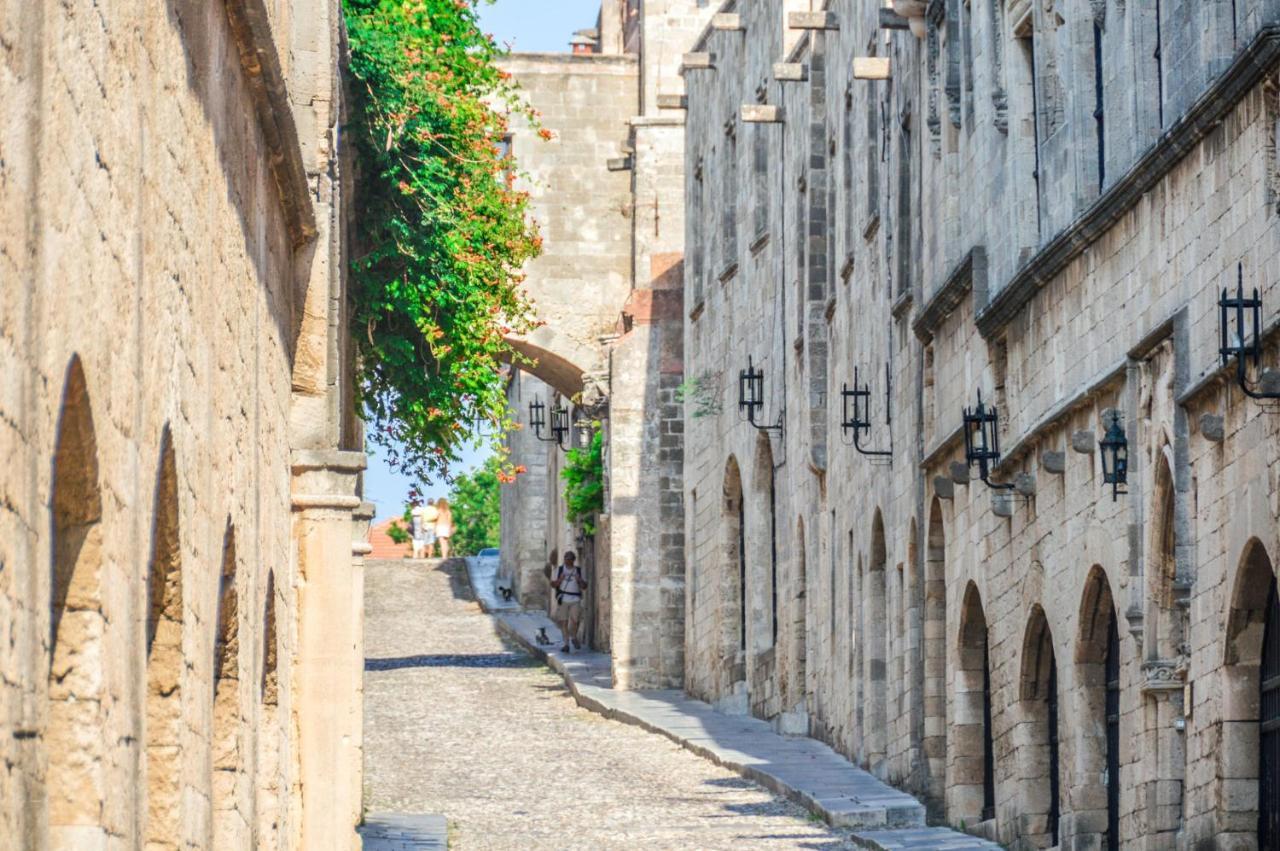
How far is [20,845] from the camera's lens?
557 cm

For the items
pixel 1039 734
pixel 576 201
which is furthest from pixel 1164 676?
pixel 576 201

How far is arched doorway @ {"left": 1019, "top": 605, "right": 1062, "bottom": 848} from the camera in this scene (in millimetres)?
18453

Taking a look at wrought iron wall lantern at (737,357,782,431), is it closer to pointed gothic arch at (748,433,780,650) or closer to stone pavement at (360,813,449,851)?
pointed gothic arch at (748,433,780,650)

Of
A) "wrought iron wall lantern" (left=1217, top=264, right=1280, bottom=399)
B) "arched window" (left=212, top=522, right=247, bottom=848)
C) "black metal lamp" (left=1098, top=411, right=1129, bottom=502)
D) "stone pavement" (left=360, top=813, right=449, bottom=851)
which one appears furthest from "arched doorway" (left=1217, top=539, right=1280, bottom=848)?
"stone pavement" (left=360, top=813, right=449, bottom=851)

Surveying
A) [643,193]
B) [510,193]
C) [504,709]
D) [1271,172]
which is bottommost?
[504,709]

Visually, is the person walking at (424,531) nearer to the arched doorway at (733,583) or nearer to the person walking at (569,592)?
the person walking at (569,592)

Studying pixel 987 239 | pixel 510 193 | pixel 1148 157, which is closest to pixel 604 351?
pixel 510 193

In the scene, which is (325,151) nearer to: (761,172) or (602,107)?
(761,172)

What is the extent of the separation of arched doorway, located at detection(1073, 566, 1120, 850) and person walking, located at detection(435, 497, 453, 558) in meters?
50.2

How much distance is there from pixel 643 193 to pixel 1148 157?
74.0 ft

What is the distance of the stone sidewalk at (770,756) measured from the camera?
20.0 m

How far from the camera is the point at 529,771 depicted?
24641 mm

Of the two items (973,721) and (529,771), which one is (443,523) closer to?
(529,771)

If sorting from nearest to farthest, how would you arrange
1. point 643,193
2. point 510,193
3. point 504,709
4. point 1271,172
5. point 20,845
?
point 20,845 → point 1271,172 → point 510,193 → point 504,709 → point 643,193
